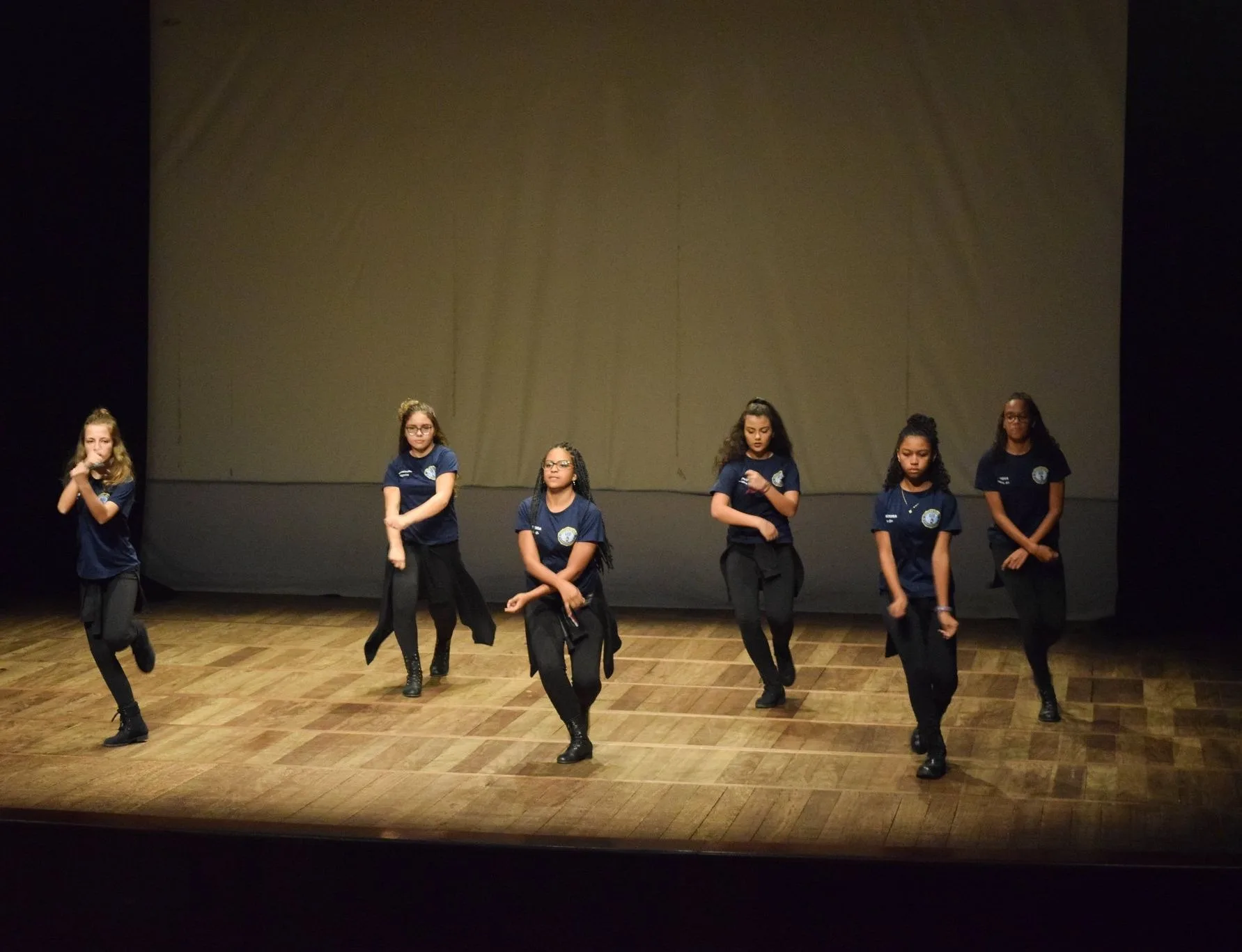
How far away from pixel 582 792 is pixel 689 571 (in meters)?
4.13

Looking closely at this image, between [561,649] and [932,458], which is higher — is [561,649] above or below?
below

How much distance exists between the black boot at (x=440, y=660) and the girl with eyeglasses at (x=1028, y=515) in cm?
264

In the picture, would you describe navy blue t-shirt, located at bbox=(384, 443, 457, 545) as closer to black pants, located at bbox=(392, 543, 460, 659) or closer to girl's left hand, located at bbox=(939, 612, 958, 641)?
black pants, located at bbox=(392, 543, 460, 659)

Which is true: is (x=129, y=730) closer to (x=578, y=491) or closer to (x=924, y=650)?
(x=578, y=491)

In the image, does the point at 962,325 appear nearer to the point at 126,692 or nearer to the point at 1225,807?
the point at 1225,807

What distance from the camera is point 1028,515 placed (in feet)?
21.7

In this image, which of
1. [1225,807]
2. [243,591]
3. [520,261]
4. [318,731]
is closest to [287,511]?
[243,591]

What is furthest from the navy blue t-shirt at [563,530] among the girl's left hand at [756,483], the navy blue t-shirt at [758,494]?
the navy blue t-shirt at [758,494]

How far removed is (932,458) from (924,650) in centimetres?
69

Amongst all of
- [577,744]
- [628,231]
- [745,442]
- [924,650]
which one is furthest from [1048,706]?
[628,231]

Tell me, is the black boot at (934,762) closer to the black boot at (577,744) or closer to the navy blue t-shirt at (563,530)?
the black boot at (577,744)

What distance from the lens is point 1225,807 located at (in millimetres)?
5512

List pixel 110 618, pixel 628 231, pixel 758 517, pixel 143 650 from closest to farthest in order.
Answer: pixel 110 618
pixel 143 650
pixel 758 517
pixel 628 231

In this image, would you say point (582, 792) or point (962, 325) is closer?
point (582, 792)
